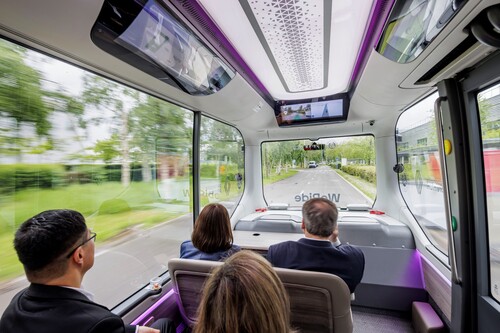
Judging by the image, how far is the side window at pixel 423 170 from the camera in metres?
2.12

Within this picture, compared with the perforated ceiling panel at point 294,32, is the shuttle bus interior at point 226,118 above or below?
below

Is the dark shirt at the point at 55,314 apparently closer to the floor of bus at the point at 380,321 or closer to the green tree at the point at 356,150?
the floor of bus at the point at 380,321

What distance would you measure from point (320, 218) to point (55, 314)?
1362 millimetres

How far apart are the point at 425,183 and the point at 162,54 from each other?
2730 mm

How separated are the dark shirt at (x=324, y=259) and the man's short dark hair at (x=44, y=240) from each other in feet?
3.65

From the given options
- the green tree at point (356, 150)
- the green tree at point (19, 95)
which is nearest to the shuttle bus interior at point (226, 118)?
the green tree at point (19, 95)

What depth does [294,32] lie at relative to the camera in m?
1.30

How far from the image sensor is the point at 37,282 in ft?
2.67

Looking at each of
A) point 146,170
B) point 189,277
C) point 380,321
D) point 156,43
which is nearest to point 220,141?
point 146,170

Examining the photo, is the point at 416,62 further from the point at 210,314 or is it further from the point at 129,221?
the point at 129,221

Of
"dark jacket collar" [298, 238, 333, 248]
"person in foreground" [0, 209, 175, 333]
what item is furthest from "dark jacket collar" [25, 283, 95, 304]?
"dark jacket collar" [298, 238, 333, 248]

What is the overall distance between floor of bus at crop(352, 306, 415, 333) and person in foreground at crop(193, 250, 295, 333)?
2224 mm

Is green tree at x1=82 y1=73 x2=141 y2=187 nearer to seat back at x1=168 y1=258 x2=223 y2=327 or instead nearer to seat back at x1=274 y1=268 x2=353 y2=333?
seat back at x1=168 y1=258 x2=223 y2=327

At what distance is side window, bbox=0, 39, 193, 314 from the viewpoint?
1046 millimetres
